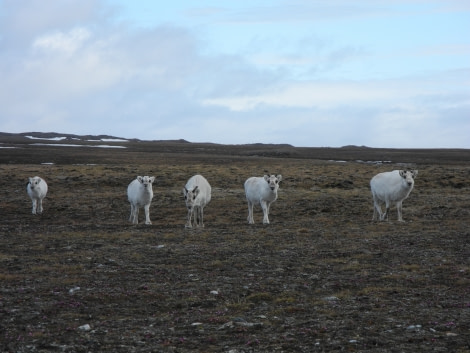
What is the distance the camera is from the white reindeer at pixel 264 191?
990 inches

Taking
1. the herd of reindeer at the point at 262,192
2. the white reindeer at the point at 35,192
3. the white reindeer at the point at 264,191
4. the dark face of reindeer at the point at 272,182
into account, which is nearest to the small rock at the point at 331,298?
the herd of reindeer at the point at 262,192

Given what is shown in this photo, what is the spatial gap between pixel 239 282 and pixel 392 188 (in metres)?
13.0

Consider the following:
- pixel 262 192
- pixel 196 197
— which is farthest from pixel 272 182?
pixel 196 197

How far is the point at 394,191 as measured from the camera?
2481 cm

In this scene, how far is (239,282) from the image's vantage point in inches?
536

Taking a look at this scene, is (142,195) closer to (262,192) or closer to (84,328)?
(262,192)

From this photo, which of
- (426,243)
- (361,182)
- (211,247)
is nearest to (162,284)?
(211,247)

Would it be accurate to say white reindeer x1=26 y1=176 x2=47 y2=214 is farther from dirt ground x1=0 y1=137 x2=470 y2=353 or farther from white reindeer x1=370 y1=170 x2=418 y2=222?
white reindeer x1=370 y1=170 x2=418 y2=222

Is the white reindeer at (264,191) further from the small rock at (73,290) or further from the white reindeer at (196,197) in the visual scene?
the small rock at (73,290)

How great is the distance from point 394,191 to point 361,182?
18.4 meters

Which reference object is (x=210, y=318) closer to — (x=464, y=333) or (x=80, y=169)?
(x=464, y=333)

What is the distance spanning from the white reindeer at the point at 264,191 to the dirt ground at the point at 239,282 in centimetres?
78

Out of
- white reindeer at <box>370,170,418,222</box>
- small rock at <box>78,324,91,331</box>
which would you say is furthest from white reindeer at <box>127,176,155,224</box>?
small rock at <box>78,324,91,331</box>

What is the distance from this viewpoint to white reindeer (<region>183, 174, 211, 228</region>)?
936 inches
